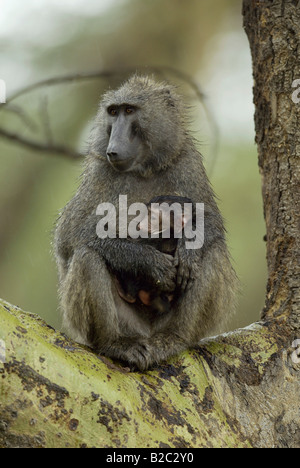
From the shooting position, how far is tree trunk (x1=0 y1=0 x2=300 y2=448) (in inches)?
124

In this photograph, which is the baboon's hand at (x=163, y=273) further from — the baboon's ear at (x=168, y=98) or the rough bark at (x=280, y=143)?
the baboon's ear at (x=168, y=98)

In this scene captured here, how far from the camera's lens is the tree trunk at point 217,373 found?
124 inches

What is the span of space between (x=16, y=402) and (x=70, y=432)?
0.32 meters

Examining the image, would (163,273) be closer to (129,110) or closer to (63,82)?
(129,110)

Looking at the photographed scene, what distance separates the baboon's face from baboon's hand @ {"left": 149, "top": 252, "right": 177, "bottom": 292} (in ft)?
2.50

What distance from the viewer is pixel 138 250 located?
14.3 ft

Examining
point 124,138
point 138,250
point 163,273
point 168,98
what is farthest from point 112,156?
point 168,98

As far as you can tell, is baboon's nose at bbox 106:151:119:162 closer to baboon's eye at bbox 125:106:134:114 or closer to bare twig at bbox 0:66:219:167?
baboon's eye at bbox 125:106:134:114

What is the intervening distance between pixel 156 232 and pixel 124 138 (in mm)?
755

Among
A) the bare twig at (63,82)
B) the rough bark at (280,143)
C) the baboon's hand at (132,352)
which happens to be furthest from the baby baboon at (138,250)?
the bare twig at (63,82)

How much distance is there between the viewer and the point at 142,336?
14.2 ft


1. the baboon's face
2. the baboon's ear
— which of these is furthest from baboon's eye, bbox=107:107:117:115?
the baboon's ear

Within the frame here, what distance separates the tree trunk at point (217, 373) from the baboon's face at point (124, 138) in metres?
1.03

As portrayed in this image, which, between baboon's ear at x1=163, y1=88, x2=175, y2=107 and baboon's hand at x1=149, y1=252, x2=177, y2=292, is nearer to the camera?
baboon's hand at x1=149, y1=252, x2=177, y2=292
